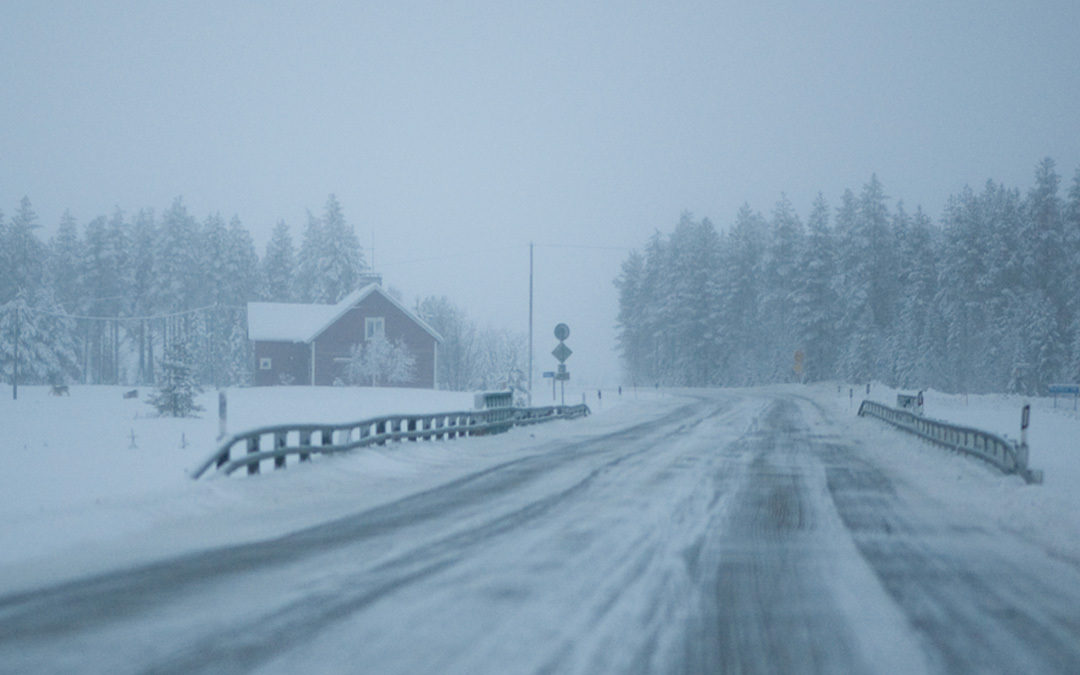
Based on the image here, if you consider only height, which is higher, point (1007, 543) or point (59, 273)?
point (59, 273)

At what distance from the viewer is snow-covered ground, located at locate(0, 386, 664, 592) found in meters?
8.46

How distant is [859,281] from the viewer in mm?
77188

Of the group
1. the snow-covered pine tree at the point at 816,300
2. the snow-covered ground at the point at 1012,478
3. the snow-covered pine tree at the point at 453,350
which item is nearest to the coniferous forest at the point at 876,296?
the snow-covered pine tree at the point at 816,300

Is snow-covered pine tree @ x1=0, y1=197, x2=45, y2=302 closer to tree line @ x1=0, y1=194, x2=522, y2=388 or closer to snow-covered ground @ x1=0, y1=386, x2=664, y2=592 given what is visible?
tree line @ x1=0, y1=194, x2=522, y2=388

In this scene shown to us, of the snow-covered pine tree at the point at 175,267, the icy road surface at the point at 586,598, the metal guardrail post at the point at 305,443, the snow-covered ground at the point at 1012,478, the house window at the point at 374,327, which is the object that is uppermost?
the snow-covered pine tree at the point at 175,267

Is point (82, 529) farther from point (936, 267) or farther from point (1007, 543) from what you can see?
point (936, 267)

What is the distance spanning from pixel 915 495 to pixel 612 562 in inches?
281

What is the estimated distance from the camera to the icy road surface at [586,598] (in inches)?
205

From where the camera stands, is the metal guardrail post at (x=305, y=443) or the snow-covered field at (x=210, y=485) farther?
the metal guardrail post at (x=305, y=443)

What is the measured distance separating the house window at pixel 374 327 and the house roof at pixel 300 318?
142cm

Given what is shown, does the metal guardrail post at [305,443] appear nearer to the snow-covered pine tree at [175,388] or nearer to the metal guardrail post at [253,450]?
the metal guardrail post at [253,450]

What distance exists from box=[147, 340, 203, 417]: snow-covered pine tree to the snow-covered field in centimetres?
415

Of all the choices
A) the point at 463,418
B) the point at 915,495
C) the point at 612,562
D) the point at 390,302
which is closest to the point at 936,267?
the point at 390,302

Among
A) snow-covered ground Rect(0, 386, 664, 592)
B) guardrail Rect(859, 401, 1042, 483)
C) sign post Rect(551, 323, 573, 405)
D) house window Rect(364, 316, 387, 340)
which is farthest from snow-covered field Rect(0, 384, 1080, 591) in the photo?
house window Rect(364, 316, 387, 340)
